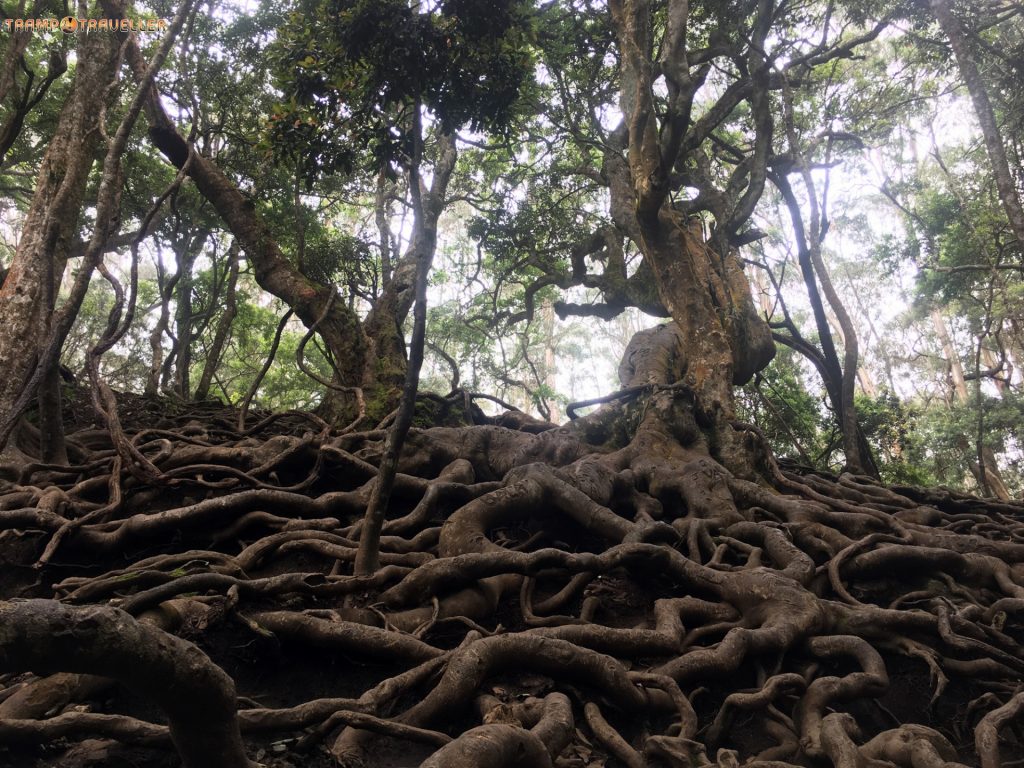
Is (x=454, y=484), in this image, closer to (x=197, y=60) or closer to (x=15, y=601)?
(x=15, y=601)

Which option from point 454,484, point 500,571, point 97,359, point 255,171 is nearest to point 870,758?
point 500,571

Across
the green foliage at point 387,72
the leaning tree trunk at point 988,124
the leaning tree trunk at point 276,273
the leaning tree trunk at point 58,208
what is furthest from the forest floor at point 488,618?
the leaning tree trunk at point 988,124

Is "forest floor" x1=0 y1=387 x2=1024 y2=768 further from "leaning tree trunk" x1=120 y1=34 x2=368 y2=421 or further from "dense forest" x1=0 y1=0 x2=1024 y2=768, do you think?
"leaning tree trunk" x1=120 y1=34 x2=368 y2=421

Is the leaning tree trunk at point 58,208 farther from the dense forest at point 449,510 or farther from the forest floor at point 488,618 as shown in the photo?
the forest floor at point 488,618

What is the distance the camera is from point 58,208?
4660mm

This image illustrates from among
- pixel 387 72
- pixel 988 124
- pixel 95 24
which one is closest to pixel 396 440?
pixel 387 72

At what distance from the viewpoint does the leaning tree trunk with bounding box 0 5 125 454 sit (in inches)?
194

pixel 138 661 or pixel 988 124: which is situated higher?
pixel 988 124

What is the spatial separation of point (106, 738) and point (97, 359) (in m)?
2.25

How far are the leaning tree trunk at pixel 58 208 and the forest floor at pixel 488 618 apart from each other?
0.81 m

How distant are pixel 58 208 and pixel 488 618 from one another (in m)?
4.16

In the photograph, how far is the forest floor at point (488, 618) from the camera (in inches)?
83.4

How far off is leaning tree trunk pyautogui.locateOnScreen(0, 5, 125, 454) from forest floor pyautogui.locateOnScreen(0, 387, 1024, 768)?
31.7 inches

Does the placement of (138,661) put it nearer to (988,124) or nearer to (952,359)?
(988,124)
